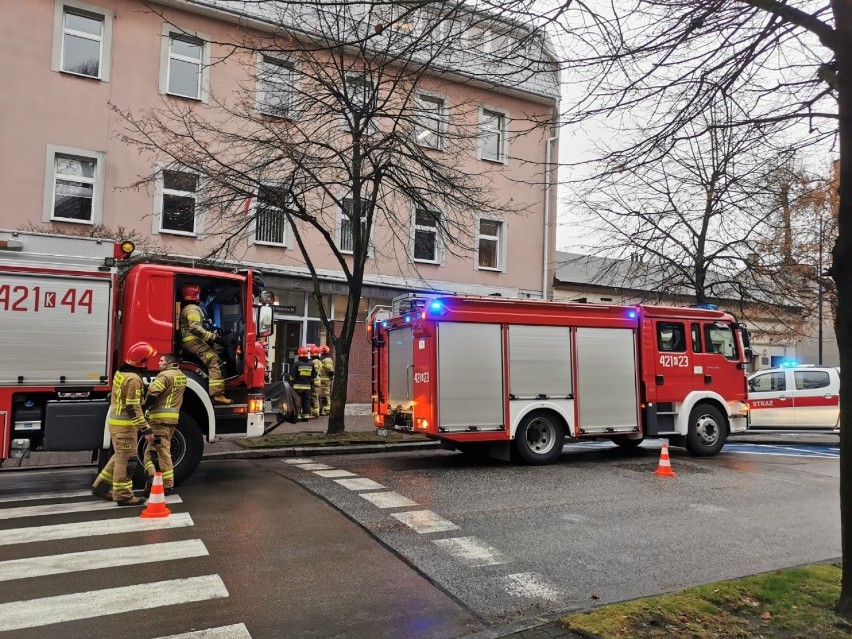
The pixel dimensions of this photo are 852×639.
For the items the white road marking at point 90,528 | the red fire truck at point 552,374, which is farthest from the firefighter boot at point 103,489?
the red fire truck at point 552,374

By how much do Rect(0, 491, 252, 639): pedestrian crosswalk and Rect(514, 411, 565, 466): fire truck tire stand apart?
215 inches

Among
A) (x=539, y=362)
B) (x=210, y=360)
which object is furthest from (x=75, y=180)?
(x=539, y=362)

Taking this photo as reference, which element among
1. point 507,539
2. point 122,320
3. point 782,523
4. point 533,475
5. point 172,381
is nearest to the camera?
point 507,539

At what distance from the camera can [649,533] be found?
6.33 meters

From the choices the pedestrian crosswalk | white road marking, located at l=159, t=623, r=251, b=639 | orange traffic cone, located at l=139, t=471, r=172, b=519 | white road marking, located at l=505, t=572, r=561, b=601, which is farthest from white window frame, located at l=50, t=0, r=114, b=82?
white road marking, located at l=505, t=572, r=561, b=601

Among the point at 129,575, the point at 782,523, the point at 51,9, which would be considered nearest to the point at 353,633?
the point at 129,575

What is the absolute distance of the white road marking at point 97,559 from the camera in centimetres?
498

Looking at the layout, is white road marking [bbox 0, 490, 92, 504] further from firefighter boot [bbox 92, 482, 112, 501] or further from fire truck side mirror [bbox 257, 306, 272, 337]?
fire truck side mirror [bbox 257, 306, 272, 337]

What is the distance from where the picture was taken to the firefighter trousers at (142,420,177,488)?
738 centimetres

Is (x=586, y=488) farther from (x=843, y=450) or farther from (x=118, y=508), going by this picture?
(x=118, y=508)

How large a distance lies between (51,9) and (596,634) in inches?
706

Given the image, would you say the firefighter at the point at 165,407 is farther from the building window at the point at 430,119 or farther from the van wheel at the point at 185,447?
the building window at the point at 430,119

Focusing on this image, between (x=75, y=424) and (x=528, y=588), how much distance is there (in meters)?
5.72

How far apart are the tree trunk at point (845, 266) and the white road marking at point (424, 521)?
3467mm
